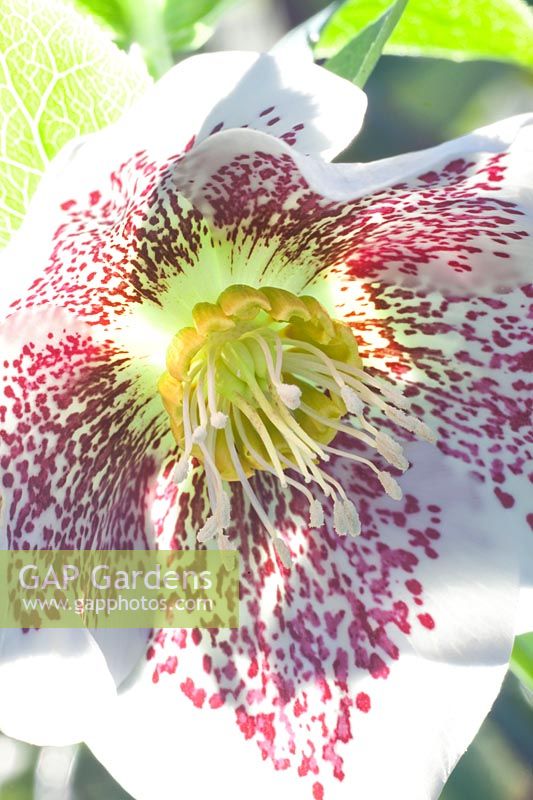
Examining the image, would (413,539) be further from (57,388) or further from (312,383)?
(57,388)

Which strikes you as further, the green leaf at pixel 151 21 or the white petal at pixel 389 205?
the green leaf at pixel 151 21

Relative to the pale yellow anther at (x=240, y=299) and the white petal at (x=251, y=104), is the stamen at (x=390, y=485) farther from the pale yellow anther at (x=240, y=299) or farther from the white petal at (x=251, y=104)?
the white petal at (x=251, y=104)

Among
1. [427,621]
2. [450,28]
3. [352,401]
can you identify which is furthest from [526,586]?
[450,28]

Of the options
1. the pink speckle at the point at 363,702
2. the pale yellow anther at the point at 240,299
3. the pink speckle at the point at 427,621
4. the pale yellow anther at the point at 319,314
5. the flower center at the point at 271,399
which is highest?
the pale yellow anther at the point at 240,299

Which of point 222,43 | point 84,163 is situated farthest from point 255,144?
point 222,43

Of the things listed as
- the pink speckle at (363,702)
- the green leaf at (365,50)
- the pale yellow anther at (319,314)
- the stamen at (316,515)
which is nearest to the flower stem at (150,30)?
the green leaf at (365,50)

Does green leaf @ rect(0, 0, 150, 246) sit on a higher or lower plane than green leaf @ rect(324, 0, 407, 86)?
higher

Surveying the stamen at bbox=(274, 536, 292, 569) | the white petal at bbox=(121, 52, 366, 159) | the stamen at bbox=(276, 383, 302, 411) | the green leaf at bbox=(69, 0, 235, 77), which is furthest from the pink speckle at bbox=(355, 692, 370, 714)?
the green leaf at bbox=(69, 0, 235, 77)

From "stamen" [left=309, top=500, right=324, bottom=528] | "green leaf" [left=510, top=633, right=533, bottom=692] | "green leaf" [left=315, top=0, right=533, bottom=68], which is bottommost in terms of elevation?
"green leaf" [left=510, top=633, right=533, bottom=692]

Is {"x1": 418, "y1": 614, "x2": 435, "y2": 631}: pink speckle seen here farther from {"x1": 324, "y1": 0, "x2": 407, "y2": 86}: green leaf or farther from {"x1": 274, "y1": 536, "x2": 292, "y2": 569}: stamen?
{"x1": 324, "y1": 0, "x2": 407, "y2": 86}: green leaf
